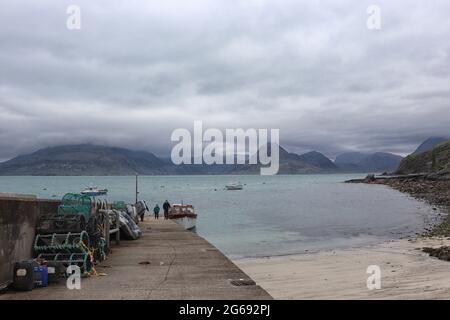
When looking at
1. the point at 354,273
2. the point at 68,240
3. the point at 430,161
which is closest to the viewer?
the point at 68,240

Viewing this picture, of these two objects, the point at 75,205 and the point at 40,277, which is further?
the point at 75,205

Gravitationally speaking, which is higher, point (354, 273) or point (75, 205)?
point (75, 205)

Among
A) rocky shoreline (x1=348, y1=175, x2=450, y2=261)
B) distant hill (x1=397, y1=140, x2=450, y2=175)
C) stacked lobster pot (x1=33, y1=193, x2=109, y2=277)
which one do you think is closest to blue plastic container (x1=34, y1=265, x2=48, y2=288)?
stacked lobster pot (x1=33, y1=193, x2=109, y2=277)

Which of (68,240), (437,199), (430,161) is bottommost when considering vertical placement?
(437,199)

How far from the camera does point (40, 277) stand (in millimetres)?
9758

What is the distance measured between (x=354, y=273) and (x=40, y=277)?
43.2ft

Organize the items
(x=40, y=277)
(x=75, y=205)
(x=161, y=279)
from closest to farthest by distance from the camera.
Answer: (x=40, y=277), (x=161, y=279), (x=75, y=205)

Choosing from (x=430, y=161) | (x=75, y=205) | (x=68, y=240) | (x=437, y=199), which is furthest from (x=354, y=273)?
(x=430, y=161)

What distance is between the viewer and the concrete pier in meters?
9.15

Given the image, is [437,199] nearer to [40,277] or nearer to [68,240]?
[68,240]

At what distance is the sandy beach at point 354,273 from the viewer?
576 inches

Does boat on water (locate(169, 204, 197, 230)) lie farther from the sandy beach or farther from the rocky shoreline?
the rocky shoreline

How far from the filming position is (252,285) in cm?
1030
